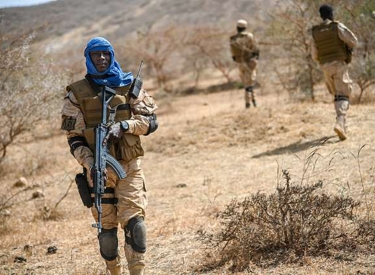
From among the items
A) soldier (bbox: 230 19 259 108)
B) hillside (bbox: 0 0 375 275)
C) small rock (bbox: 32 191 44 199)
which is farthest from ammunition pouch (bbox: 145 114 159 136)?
soldier (bbox: 230 19 259 108)

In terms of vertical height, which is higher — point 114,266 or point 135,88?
point 135,88

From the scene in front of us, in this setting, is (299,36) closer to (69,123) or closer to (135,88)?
(135,88)

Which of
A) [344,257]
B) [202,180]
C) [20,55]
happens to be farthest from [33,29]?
[344,257]

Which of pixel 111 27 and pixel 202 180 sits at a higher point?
pixel 111 27

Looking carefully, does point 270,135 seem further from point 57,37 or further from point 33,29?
point 57,37

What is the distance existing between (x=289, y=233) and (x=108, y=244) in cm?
116

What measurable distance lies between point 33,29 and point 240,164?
3.36 meters

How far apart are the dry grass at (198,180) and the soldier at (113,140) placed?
0.61 m

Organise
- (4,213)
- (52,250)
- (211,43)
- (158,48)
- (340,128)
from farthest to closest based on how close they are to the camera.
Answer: (158,48)
(211,43)
(340,128)
(4,213)
(52,250)

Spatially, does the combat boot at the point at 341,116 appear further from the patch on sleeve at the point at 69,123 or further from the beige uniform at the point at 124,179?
the patch on sleeve at the point at 69,123

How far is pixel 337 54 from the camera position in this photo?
6734mm

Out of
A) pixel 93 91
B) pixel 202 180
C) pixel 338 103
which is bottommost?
pixel 202 180

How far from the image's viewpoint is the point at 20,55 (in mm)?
6609

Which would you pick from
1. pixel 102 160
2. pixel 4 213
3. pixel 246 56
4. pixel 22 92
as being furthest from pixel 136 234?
pixel 246 56
